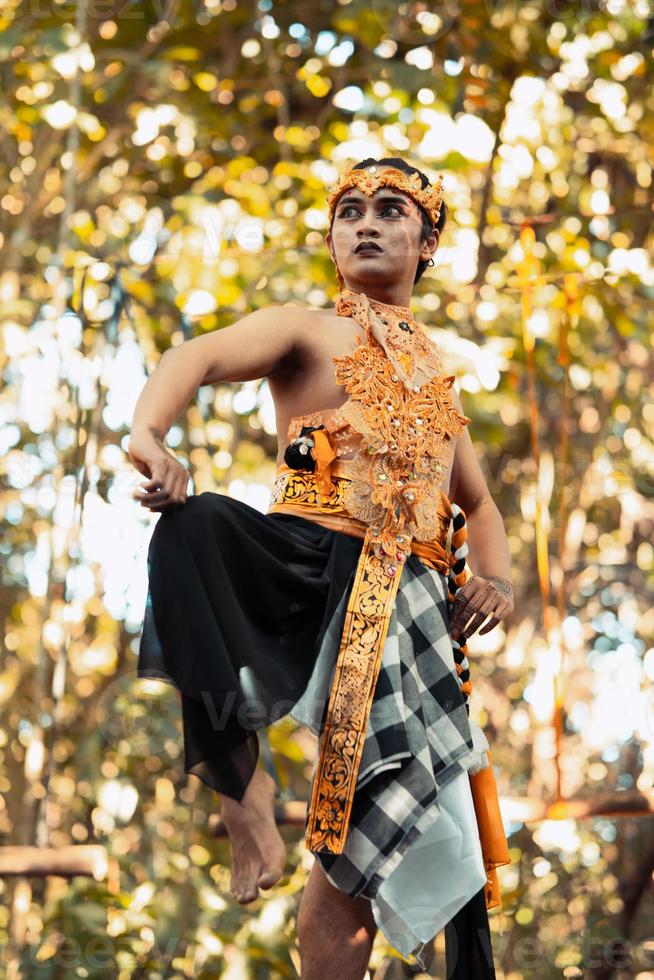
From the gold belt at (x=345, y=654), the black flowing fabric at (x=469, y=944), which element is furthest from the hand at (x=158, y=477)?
the black flowing fabric at (x=469, y=944)

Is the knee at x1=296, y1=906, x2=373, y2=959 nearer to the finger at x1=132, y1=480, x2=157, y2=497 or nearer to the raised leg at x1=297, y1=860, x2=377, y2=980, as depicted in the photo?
the raised leg at x1=297, y1=860, x2=377, y2=980

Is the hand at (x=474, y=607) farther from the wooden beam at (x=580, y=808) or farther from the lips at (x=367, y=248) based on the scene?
the wooden beam at (x=580, y=808)

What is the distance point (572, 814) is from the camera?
11.9 feet

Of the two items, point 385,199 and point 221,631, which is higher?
point 385,199

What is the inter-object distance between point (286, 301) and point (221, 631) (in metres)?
3.13

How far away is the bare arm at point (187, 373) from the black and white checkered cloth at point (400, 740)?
16.2 inches

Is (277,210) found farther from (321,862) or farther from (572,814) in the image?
(321,862)

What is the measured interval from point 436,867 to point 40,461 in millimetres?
3569

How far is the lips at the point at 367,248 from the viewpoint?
258 centimetres

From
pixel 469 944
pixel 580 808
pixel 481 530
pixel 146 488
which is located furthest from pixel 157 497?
pixel 580 808

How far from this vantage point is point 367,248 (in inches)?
102

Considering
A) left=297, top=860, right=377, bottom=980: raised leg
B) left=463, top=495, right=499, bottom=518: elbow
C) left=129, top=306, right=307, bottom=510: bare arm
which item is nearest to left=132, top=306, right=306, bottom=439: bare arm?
left=129, top=306, right=307, bottom=510: bare arm

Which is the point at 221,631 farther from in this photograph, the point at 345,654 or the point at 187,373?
the point at 187,373

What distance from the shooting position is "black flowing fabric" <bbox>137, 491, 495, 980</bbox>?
209 cm
